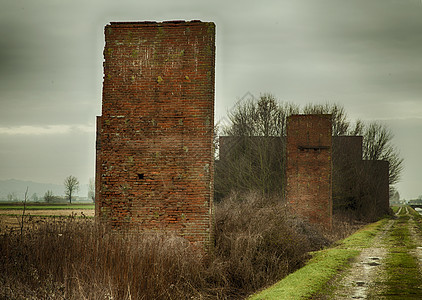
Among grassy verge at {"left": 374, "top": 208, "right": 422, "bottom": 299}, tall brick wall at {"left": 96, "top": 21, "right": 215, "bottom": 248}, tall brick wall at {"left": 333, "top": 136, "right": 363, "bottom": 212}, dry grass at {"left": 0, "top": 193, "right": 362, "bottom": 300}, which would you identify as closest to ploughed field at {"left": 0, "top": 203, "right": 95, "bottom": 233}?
dry grass at {"left": 0, "top": 193, "right": 362, "bottom": 300}

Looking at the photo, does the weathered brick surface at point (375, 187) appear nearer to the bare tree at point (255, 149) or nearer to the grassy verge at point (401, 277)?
the bare tree at point (255, 149)

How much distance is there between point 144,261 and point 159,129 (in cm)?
407

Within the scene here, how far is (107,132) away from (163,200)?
8.02ft

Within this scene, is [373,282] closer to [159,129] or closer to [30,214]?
[159,129]

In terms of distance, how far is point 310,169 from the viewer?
870 inches

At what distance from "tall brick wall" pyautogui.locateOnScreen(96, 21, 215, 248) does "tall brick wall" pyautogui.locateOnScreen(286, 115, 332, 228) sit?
11600mm

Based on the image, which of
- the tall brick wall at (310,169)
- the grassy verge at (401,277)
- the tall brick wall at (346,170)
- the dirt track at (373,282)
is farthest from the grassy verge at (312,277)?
the tall brick wall at (346,170)

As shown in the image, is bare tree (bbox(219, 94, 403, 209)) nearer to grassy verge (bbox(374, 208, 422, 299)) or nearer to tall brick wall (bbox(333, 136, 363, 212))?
tall brick wall (bbox(333, 136, 363, 212))

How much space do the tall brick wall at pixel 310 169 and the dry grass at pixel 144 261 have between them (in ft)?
29.3

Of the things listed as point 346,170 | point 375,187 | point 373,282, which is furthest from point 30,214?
point 375,187

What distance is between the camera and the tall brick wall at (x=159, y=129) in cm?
1127

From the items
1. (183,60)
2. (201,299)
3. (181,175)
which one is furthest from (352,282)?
(183,60)

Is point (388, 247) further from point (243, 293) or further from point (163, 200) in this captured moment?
point (163, 200)

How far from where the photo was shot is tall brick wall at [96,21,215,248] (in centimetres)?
1127
